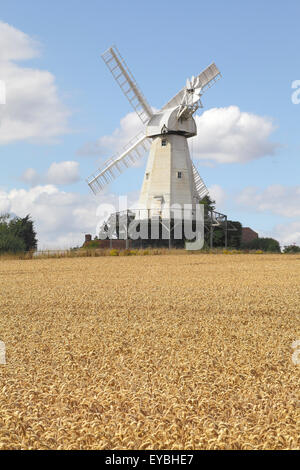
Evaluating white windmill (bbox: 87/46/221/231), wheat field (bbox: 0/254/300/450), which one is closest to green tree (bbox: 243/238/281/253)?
white windmill (bbox: 87/46/221/231)

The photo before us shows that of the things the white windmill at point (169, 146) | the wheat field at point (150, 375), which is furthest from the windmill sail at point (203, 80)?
the wheat field at point (150, 375)

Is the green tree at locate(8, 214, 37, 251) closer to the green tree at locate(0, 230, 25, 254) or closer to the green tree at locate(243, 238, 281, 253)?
the green tree at locate(0, 230, 25, 254)

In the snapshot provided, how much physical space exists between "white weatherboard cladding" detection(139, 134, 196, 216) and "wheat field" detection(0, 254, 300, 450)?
2073cm

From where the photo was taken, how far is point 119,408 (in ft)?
11.4

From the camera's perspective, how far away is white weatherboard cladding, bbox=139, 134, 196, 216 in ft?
96.4

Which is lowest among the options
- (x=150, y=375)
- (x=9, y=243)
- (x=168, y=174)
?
(x=150, y=375)

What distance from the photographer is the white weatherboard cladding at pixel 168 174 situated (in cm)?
2938

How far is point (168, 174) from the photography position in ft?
96.3

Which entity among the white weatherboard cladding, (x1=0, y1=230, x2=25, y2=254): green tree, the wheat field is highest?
the white weatherboard cladding

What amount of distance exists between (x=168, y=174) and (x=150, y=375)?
25.5 metres

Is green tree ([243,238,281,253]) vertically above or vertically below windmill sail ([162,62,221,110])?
below

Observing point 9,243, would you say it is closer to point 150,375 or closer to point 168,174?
point 168,174

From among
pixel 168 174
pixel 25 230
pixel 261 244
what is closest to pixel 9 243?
pixel 25 230
